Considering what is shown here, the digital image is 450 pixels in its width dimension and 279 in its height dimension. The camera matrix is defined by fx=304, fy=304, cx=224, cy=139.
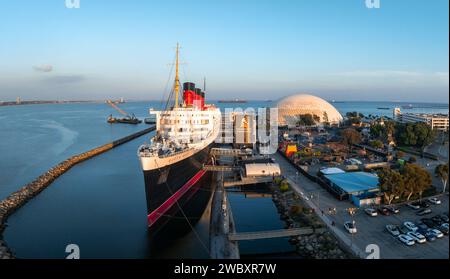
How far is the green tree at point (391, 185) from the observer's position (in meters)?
9.45

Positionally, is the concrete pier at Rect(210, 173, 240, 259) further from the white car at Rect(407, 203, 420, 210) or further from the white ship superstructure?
the white car at Rect(407, 203, 420, 210)

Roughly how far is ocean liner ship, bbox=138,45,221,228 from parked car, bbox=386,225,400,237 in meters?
6.68

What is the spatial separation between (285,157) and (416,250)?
11.2 meters

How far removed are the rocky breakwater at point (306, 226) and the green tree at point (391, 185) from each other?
245 centimetres

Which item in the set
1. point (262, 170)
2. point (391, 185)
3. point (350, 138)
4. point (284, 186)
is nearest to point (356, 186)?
point (391, 185)

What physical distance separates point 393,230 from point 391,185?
82.3 inches

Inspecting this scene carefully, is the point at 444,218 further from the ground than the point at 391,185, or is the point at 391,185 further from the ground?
the point at 391,185

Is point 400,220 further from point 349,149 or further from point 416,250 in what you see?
point 349,149

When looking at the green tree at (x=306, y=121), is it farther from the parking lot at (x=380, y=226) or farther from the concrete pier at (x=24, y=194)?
the concrete pier at (x=24, y=194)

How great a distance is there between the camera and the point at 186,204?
1172cm

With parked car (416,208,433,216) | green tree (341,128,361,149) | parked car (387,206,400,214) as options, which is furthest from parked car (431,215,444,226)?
green tree (341,128,361,149)

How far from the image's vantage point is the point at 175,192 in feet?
36.4

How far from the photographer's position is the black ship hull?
31.6 ft

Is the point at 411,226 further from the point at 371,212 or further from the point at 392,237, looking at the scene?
the point at 371,212
